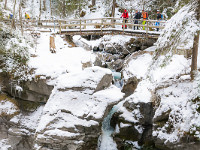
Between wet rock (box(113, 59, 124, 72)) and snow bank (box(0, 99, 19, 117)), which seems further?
wet rock (box(113, 59, 124, 72))

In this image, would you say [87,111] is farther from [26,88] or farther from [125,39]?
[125,39]

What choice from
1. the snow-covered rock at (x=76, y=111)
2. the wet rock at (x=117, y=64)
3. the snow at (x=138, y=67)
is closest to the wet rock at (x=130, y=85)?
the snow at (x=138, y=67)

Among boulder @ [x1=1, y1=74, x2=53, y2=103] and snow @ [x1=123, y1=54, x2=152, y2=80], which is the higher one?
snow @ [x1=123, y1=54, x2=152, y2=80]

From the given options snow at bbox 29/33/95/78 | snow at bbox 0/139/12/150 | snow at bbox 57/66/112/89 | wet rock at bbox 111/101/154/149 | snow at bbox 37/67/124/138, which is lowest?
snow at bbox 0/139/12/150

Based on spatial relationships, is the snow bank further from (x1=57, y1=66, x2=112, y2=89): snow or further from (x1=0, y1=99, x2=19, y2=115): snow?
(x1=57, y1=66, x2=112, y2=89): snow

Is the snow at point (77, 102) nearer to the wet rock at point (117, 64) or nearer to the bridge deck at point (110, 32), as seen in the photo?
the wet rock at point (117, 64)

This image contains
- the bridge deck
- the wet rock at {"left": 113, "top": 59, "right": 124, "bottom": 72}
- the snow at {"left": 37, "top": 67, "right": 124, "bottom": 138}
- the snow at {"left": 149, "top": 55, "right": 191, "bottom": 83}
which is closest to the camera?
the snow at {"left": 37, "top": 67, "right": 124, "bottom": 138}

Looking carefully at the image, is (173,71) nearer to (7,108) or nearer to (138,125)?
(138,125)

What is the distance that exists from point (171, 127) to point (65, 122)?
4704 mm

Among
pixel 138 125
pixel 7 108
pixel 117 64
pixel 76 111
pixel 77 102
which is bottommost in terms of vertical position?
pixel 138 125

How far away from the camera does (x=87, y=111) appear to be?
28.2 ft

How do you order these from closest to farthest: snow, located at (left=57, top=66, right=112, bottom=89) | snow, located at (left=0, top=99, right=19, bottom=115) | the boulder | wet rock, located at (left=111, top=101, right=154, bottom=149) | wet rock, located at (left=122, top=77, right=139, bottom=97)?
1. wet rock, located at (left=111, top=101, right=154, bottom=149)
2. snow, located at (left=57, top=66, right=112, bottom=89)
3. snow, located at (left=0, top=99, right=19, bottom=115)
4. the boulder
5. wet rock, located at (left=122, top=77, right=139, bottom=97)

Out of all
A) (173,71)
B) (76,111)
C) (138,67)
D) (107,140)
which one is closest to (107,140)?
(107,140)

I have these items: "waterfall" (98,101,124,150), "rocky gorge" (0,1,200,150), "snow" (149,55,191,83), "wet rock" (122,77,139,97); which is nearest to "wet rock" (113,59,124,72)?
"rocky gorge" (0,1,200,150)
